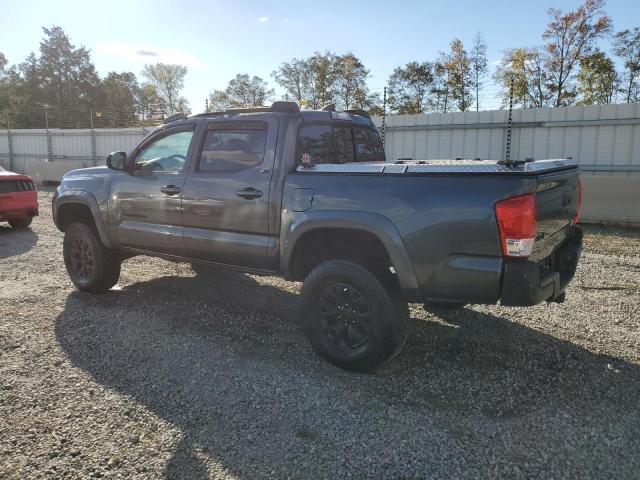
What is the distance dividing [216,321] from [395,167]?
7.77ft

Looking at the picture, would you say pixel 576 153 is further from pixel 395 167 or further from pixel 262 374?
pixel 262 374

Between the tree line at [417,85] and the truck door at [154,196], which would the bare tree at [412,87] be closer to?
the tree line at [417,85]

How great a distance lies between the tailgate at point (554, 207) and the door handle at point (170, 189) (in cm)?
301

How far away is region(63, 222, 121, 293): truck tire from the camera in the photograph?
17.1 ft

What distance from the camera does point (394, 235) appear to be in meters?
3.22

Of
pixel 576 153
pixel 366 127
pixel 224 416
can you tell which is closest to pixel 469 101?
pixel 576 153

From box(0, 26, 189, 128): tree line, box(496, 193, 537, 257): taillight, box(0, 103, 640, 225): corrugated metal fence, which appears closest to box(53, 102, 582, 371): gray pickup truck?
box(496, 193, 537, 257): taillight

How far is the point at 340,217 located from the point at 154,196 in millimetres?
2125

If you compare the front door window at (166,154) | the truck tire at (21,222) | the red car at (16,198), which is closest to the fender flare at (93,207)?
the front door window at (166,154)

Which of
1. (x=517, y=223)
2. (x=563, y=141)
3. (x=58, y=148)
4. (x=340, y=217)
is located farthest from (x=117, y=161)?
(x=58, y=148)

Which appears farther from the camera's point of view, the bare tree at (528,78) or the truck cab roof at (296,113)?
the bare tree at (528,78)

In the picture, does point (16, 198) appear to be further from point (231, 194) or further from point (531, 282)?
point (531, 282)

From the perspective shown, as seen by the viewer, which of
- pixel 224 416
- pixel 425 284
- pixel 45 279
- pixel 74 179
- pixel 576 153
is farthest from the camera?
pixel 576 153

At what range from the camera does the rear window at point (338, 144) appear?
4059mm
